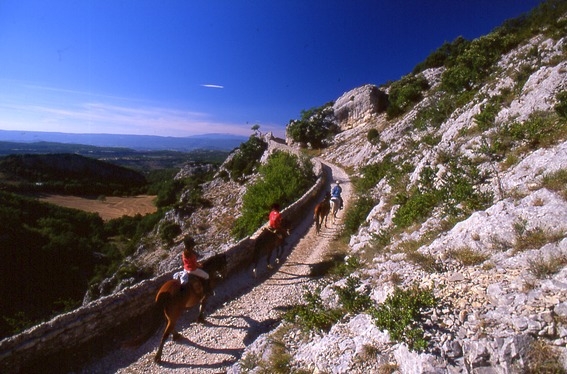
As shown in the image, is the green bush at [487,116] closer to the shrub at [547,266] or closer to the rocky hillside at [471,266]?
the rocky hillside at [471,266]

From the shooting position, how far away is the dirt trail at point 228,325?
6.95 meters

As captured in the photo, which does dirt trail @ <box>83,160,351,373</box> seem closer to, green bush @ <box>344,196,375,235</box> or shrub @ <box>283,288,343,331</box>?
shrub @ <box>283,288,343,331</box>

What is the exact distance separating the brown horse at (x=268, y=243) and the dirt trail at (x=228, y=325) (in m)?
0.51

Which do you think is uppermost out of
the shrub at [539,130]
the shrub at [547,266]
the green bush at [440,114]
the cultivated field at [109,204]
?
the green bush at [440,114]

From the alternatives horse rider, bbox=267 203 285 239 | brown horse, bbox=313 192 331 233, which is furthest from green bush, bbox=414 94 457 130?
horse rider, bbox=267 203 285 239

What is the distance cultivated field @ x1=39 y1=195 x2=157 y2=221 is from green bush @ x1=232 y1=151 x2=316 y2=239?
47017 millimetres

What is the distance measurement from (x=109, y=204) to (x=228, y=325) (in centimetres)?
7736

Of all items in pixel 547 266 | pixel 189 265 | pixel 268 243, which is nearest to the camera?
pixel 547 266

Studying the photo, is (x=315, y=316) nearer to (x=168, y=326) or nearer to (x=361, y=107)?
(x=168, y=326)

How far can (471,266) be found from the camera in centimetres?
593

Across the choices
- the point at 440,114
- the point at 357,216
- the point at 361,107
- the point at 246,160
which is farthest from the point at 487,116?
the point at 246,160

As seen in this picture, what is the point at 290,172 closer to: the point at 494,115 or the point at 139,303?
the point at 494,115

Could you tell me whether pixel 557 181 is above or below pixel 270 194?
above

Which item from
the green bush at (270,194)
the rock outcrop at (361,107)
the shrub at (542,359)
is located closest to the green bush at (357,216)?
the green bush at (270,194)
